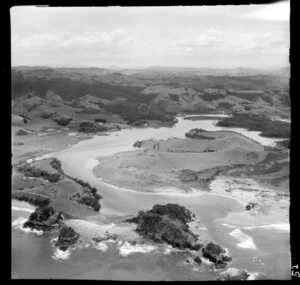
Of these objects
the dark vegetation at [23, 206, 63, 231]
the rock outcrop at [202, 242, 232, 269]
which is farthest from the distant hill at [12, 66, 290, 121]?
the rock outcrop at [202, 242, 232, 269]

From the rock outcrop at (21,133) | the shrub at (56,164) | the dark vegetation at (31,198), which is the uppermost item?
the rock outcrop at (21,133)

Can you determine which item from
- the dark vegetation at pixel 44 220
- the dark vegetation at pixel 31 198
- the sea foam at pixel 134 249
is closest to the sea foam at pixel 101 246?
the sea foam at pixel 134 249

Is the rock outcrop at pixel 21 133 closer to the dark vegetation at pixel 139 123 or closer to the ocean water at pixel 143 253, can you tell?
the ocean water at pixel 143 253

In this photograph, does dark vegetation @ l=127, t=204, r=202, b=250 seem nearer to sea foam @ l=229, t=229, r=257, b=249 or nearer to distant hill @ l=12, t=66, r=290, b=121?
sea foam @ l=229, t=229, r=257, b=249

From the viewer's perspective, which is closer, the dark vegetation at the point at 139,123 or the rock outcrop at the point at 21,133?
the rock outcrop at the point at 21,133

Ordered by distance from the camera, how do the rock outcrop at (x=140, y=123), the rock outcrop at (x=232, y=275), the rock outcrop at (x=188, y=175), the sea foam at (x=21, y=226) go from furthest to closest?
the rock outcrop at (x=140, y=123) → the rock outcrop at (x=188, y=175) → the sea foam at (x=21, y=226) → the rock outcrop at (x=232, y=275)

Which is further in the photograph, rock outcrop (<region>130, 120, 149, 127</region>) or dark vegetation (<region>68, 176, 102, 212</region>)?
rock outcrop (<region>130, 120, 149, 127</region>)

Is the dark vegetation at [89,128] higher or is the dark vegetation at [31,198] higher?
the dark vegetation at [89,128]
